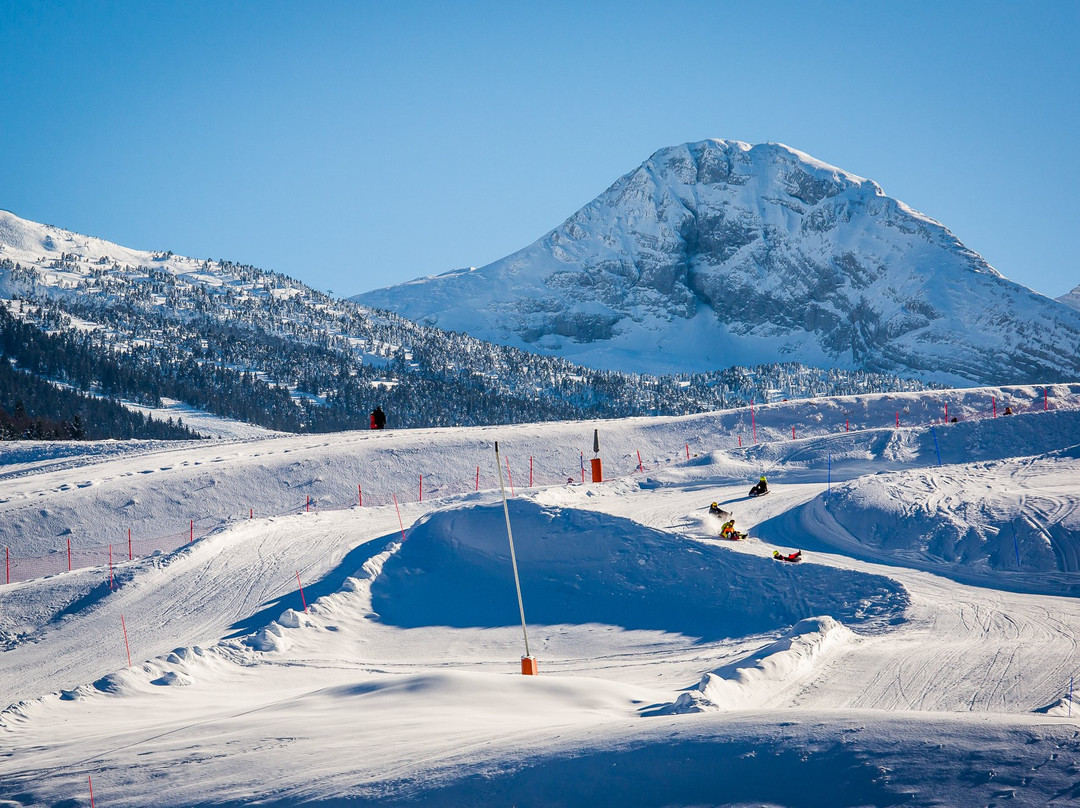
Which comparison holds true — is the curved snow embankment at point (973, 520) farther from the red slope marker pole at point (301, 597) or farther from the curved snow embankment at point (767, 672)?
the red slope marker pole at point (301, 597)

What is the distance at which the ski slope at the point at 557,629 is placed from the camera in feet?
31.5

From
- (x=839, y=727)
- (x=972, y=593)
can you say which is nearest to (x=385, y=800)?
(x=839, y=727)

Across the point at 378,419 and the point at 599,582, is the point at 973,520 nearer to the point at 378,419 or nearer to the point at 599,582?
the point at 599,582

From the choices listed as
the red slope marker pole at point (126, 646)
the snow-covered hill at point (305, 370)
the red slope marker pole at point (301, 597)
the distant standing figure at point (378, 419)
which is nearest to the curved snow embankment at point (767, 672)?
the red slope marker pole at point (301, 597)

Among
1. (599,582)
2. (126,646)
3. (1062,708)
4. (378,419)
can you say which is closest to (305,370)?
(378,419)

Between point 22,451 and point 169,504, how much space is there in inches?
693

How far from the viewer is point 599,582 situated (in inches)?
878

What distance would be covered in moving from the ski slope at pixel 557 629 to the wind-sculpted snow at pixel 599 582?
8cm

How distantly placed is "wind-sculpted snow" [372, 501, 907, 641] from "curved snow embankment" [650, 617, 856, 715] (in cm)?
221

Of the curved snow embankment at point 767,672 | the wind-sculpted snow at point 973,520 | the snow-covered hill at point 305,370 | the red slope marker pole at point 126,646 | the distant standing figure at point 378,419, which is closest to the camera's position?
the curved snow embankment at point 767,672

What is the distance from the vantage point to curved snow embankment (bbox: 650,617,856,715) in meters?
12.4

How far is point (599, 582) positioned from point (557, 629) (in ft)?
7.12

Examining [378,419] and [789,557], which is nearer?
[789,557]

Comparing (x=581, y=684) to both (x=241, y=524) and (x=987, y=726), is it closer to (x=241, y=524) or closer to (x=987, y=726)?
(x=987, y=726)
